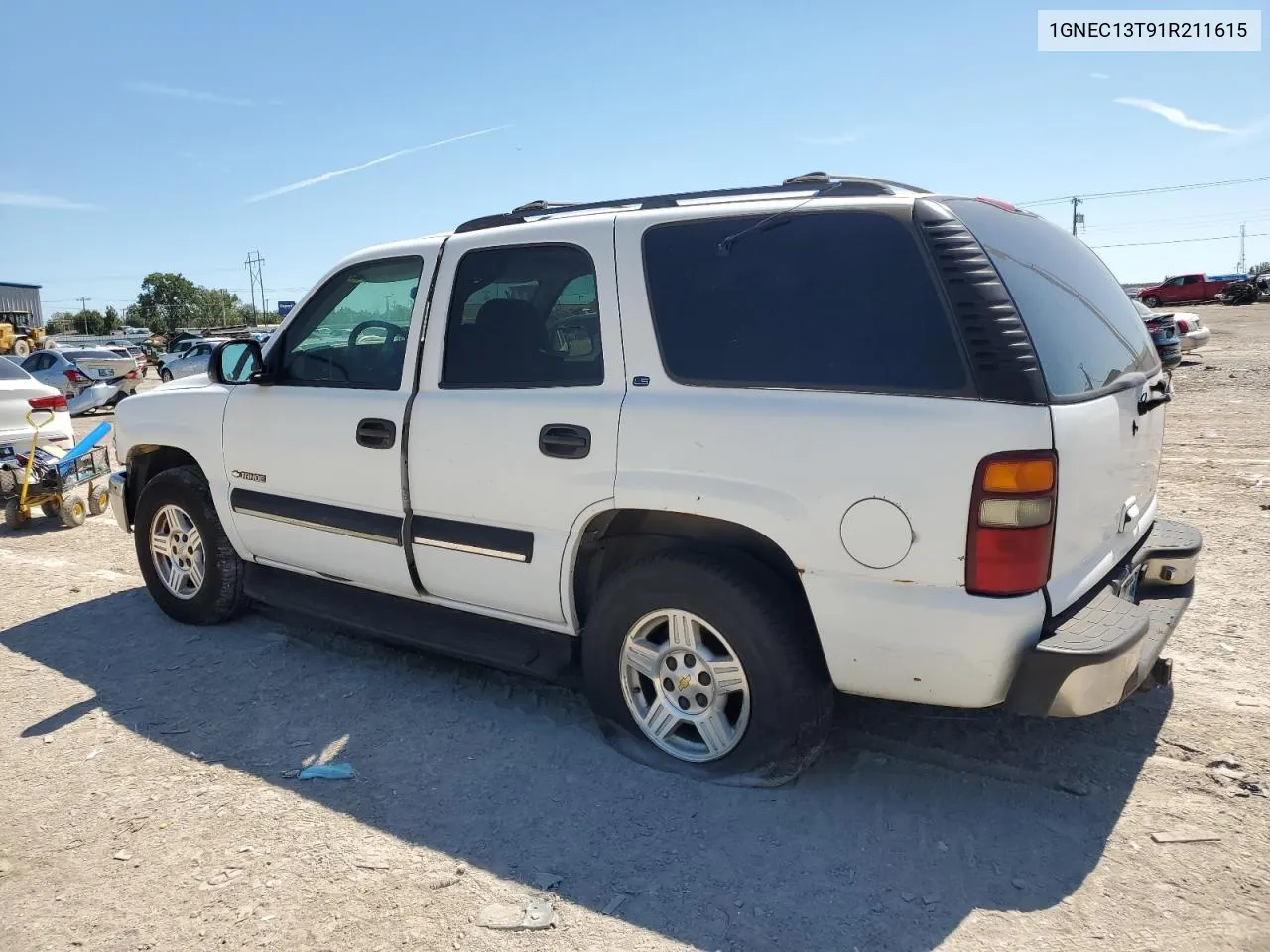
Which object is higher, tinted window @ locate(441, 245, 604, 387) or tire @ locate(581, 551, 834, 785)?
tinted window @ locate(441, 245, 604, 387)

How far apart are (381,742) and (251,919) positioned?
1.06 metres

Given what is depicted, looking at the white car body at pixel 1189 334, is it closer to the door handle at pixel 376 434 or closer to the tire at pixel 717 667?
the tire at pixel 717 667

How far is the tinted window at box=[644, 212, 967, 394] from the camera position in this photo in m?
2.70

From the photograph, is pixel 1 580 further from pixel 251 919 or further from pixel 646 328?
pixel 646 328

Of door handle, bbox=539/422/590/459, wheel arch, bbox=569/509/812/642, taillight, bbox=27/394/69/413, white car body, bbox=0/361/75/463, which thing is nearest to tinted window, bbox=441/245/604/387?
door handle, bbox=539/422/590/459

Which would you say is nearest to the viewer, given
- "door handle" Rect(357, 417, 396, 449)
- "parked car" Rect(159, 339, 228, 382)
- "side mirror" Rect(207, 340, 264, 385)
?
"door handle" Rect(357, 417, 396, 449)

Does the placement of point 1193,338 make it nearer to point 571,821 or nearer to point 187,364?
point 571,821

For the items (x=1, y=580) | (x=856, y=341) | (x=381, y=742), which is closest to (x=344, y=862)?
(x=381, y=742)

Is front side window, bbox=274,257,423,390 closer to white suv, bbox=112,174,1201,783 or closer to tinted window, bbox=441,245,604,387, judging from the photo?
white suv, bbox=112,174,1201,783

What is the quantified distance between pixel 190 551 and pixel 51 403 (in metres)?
4.40

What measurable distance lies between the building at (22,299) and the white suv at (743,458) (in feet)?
299

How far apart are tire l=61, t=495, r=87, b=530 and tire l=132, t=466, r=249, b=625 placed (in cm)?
328

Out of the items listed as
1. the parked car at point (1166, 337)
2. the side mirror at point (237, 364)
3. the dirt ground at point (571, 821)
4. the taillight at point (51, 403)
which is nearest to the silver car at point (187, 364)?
the taillight at point (51, 403)

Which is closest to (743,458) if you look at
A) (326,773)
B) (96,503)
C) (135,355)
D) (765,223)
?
(765,223)
